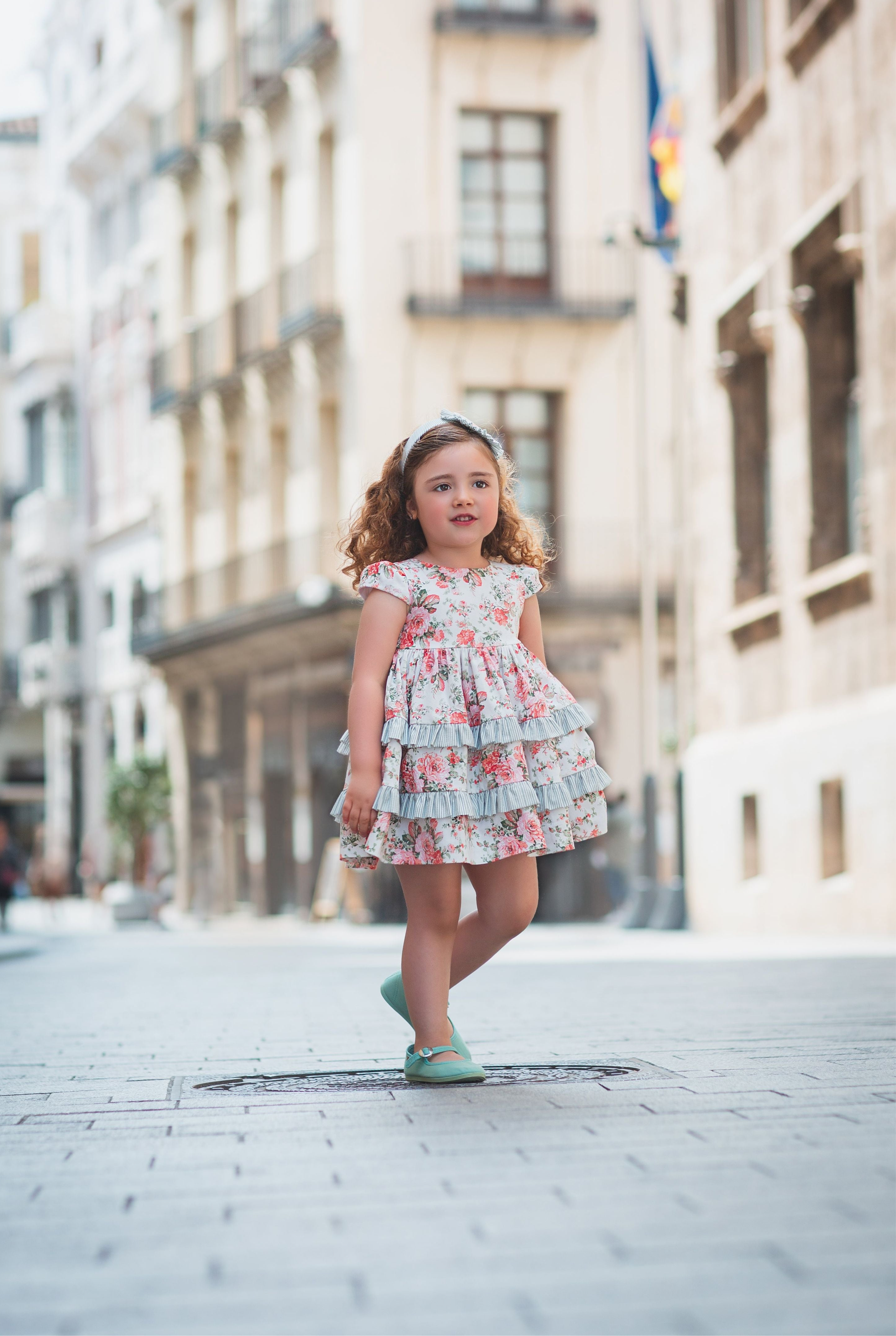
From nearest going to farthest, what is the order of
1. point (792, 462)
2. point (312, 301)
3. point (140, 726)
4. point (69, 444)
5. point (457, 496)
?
point (457, 496), point (792, 462), point (312, 301), point (140, 726), point (69, 444)

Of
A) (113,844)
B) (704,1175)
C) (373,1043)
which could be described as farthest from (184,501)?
(704,1175)

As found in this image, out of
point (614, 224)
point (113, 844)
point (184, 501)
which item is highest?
point (614, 224)

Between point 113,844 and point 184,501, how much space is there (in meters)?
6.61

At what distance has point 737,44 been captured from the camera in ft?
62.9

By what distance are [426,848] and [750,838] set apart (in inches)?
512

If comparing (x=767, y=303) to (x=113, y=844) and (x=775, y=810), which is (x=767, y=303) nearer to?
(x=775, y=810)

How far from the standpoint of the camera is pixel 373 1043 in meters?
6.85

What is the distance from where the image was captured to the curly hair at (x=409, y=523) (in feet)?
19.0

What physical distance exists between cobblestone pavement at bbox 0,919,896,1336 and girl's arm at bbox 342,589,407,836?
716 mm

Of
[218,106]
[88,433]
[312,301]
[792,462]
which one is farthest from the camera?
[88,433]

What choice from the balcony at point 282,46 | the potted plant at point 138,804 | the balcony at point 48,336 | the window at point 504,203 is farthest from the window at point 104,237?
the window at point 504,203

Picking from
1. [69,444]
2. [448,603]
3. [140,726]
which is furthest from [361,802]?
[69,444]

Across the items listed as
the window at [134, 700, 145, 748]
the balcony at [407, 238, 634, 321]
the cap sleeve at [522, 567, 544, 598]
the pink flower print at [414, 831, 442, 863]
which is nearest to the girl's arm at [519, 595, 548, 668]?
the cap sleeve at [522, 567, 544, 598]

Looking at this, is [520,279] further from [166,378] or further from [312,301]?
[166,378]
